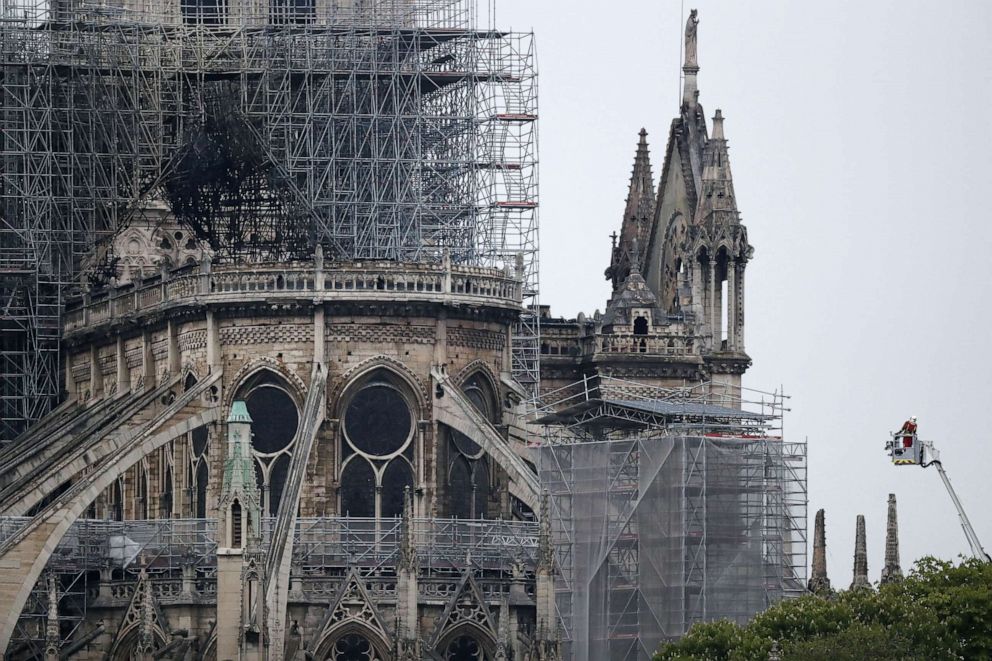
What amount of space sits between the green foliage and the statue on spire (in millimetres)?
38653

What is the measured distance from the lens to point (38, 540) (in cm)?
10588

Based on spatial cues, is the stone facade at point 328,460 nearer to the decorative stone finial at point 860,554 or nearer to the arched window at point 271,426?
the arched window at point 271,426

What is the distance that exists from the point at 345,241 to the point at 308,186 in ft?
6.06

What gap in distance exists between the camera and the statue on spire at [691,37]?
133375 millimetres

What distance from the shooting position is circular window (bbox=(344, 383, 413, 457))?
11081cm

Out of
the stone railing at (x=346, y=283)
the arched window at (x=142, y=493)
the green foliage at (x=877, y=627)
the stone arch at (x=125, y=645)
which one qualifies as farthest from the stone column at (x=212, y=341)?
the green foliage at (x=877, y=627)

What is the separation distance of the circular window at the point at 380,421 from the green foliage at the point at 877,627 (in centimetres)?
1594

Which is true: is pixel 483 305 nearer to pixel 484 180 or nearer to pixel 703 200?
pixel 484 180

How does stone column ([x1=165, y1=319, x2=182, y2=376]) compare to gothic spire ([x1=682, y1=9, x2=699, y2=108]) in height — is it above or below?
below

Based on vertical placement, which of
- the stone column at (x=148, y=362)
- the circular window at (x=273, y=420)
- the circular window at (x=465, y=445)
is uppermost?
the stone column at (x=148, y=362)

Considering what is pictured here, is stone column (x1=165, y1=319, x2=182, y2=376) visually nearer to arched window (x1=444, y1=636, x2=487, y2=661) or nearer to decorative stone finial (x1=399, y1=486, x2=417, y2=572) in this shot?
decorative stone finial (x1=399, y1=486, x2=417, y2=572)

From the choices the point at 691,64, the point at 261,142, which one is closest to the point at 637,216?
the point at 691,64

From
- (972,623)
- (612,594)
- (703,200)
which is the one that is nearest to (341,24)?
(703,200)

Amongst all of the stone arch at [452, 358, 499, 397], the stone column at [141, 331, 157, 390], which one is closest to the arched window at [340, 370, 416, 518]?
the stone arch at [452, 358, 499, 397]
